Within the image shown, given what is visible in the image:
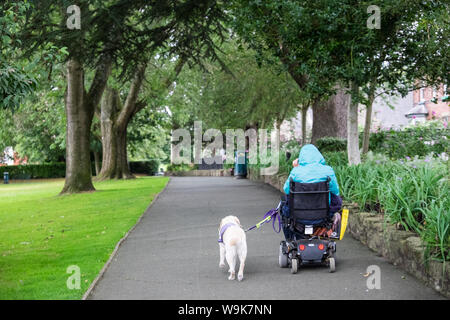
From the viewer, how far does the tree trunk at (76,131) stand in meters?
22.2

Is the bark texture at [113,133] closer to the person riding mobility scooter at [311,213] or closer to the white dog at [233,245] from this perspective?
the person riding mobility scooter at [311,213]

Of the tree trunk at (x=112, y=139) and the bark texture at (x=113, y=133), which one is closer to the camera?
the bark texture at (x=113, y=133)

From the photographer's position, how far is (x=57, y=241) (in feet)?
34.6

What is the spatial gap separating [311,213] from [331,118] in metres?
13.2

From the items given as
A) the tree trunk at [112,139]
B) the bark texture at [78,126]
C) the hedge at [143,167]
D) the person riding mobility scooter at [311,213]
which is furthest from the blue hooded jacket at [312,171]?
the hedge at [143,167]

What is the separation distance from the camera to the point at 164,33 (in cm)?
1680

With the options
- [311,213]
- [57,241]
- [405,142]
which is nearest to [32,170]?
[405,142]

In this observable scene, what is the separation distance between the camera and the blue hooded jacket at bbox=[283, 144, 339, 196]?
693cm

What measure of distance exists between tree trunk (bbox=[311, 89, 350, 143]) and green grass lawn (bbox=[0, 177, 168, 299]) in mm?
6535

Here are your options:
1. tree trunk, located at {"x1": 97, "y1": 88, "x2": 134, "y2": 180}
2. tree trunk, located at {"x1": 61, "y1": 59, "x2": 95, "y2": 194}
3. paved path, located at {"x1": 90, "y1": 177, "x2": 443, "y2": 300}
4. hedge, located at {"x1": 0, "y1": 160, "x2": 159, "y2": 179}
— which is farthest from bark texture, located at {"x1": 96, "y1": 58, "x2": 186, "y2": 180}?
paved path, located at {"x1": 90, "y1": 177, "x2": 443, "y2": 300}

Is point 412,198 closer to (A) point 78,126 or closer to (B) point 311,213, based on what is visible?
(B) point 311,213

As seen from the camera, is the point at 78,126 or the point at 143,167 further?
the point at 143,167

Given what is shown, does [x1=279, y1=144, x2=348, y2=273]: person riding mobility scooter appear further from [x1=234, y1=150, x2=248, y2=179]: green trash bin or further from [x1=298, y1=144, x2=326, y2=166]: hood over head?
[x1=234, y1=150, x2=248, y2=179]: green trash bin
